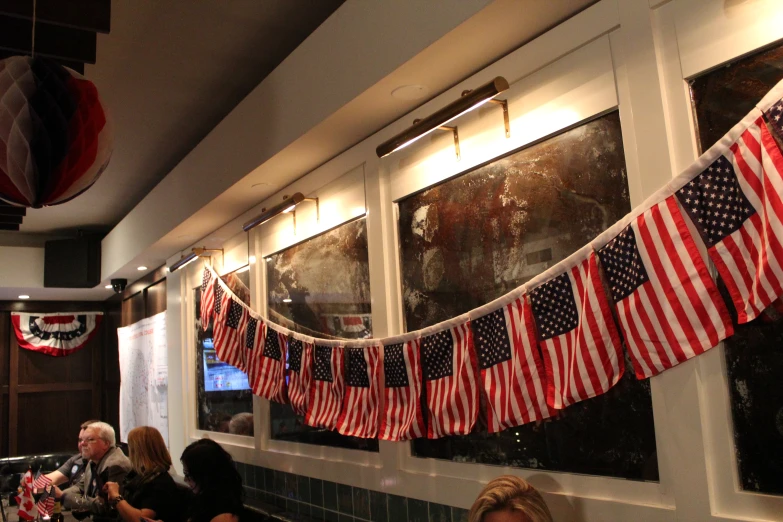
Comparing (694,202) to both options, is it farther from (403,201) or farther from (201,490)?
(201,490)

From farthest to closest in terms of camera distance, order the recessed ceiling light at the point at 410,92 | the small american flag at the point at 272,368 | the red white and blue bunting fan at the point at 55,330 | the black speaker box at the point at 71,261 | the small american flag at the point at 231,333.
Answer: the red white and blue bunting fan at the point at 55,330 → the black speaker box at the point at 71,261 → the small american flag at the point at 231,333 → the small american flag at the point at 272,368 → the recessed ceiling light at the point at 410,92

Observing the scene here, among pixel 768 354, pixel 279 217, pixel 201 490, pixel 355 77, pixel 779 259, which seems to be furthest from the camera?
pixel 279 217

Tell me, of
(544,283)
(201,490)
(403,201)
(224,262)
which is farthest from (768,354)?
(224,262)

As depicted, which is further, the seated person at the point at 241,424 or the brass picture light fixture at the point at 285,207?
the seated person at the point at 241,424

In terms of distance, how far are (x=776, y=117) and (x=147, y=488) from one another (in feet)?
11.9

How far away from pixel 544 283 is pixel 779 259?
73cm

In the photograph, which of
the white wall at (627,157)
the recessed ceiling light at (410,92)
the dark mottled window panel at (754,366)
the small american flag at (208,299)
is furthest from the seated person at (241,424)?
the dark mottled window panel at (754,366)

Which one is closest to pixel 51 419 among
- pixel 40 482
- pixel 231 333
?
pixel 40 482

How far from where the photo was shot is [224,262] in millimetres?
4711

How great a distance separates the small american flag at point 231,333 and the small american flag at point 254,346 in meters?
0.06

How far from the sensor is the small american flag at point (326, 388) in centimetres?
305

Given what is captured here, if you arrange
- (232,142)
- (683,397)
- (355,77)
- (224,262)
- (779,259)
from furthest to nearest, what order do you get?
1. (224,262)
2. (232,142)
3. (355,77)
4. (683,397)
5. (779,259)

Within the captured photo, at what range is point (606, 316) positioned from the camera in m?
1.88

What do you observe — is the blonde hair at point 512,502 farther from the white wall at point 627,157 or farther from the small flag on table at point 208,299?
the small flag on table at point 208,299
